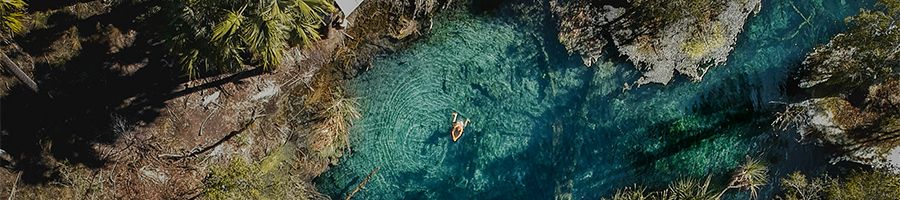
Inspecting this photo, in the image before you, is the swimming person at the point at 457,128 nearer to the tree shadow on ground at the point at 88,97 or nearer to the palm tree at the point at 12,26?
the tree shadow on ground at the point at 88,97

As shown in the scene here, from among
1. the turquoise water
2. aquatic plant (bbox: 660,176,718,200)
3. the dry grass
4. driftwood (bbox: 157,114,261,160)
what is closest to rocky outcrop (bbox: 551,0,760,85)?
the turquoise water

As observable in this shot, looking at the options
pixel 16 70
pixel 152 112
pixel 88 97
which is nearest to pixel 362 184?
pixel 152 112

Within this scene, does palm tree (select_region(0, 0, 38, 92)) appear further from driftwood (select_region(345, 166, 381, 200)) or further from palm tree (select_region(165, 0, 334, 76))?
driftwood (select_region(345, 166, 381, 200))

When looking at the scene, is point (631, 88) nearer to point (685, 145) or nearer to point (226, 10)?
point (685, 145)

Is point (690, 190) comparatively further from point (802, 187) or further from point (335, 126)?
point (335, 126)

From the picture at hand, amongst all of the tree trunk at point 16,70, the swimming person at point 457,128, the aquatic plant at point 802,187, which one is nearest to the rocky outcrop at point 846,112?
the aquatic plant at point 802,187
